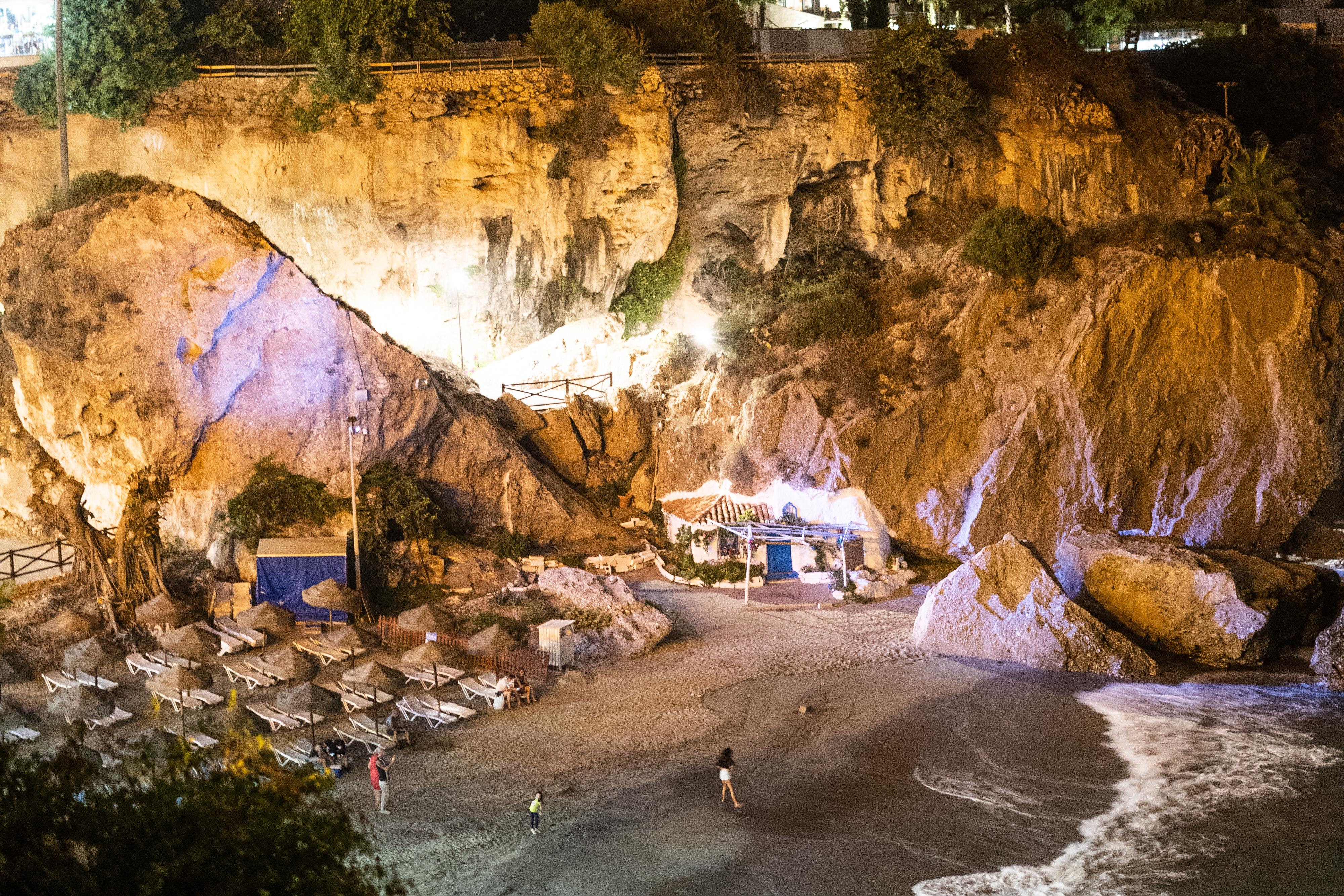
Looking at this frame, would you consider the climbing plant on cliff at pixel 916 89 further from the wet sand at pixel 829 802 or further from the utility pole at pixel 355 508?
the wet sand at pixel 829 802

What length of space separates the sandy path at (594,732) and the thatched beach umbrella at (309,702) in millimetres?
1492

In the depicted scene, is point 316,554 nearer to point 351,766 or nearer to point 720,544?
point 351,766

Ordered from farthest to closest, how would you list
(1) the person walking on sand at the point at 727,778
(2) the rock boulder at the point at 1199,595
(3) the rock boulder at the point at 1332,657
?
(2) the rock boulder at the point at 1199,595
(3) the rock boulder at the point at 1332,657
(1) the person walking on sand at the point at 727,778

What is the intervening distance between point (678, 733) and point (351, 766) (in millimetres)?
6138

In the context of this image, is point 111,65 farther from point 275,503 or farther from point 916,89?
point 916,89

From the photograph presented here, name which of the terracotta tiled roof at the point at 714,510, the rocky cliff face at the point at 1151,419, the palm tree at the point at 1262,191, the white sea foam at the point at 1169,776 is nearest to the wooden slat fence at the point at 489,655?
the terracotta tiled roof at the point at 714,510

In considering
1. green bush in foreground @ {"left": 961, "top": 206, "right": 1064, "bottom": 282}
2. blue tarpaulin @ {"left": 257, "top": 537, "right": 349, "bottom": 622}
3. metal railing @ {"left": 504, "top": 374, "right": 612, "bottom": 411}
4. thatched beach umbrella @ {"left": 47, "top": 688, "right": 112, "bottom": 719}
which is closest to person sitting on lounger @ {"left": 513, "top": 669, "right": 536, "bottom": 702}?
blue tarpaulin @ {"left": 257, "top": 537, "right": 349, "bottom": 622}

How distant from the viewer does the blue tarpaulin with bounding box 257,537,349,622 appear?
28.4 meters

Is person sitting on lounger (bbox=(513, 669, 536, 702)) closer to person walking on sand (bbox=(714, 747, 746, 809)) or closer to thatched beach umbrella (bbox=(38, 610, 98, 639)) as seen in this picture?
person walking on sand (bbox=(714, 747, 746, 809))

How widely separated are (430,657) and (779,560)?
12635 millimetres

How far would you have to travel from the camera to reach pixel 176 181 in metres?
35.8

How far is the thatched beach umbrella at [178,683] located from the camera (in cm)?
2223

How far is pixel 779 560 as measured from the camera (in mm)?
33375

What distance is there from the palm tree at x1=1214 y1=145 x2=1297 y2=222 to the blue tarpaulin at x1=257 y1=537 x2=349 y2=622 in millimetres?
29632
